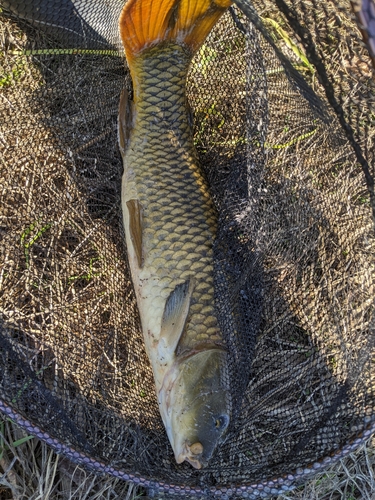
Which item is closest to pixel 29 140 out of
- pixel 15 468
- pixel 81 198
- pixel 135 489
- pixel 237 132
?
pixel 81 198

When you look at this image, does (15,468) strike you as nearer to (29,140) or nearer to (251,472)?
(251,472)

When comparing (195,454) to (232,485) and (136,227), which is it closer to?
(232,485)

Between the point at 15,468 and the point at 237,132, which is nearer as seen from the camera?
the point at 15,468

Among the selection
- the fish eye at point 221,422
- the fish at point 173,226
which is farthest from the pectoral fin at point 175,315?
the fish eye at point 221,422

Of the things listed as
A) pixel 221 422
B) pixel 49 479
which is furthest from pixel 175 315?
pixel 49 479

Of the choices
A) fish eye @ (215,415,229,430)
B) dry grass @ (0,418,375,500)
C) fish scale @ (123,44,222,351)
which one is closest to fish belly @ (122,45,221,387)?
fish scale @ (123,44,222,351)

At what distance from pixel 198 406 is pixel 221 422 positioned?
9 centimetres

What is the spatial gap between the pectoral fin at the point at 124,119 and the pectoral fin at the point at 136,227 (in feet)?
0.80

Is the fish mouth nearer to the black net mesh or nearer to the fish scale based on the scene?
the black net mesh

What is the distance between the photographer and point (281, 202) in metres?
1.95

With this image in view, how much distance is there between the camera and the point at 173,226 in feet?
5.87

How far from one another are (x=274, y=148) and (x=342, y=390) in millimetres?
964

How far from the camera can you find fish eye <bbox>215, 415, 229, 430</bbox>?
160 centimetres

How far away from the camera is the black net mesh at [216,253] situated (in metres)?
1.75
